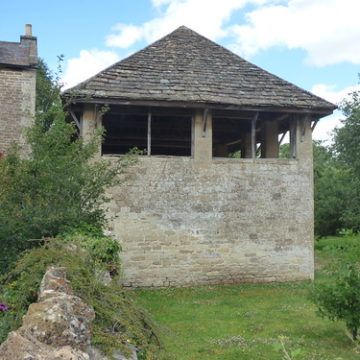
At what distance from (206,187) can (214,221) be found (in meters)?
0.95

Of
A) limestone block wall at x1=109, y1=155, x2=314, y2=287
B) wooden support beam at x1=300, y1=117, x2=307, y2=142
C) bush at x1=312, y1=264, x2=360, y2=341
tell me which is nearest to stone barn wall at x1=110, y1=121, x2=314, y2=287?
limestone block wall at x1=109, y1=155, x2=314, y2=287

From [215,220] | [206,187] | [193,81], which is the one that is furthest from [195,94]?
[215,220]

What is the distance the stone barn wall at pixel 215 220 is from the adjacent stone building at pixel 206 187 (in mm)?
27

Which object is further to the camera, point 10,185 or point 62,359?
point 10,185

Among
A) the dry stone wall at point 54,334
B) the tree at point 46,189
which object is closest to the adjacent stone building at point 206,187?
the tree at point 46,189

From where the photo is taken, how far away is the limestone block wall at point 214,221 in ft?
40.3

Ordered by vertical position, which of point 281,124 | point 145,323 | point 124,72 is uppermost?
point 124,72

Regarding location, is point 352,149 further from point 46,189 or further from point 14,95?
point 46,189

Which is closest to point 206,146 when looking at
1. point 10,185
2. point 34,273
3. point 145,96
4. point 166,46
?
point 145,96

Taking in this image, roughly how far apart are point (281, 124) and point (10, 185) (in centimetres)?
952

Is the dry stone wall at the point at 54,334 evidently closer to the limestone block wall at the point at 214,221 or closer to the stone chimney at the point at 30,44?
the limestone block wall at the point at 214,221

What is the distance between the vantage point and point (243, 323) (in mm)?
8930

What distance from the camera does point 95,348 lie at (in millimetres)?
3562

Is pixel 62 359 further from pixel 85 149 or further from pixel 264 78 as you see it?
pixel 264 78
